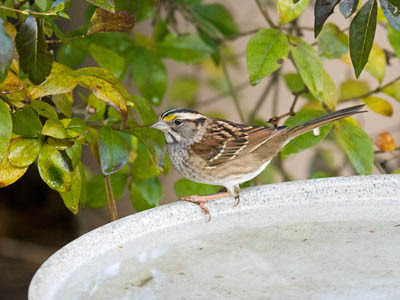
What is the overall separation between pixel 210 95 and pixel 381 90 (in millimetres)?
2283

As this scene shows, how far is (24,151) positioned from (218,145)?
88 centimetres

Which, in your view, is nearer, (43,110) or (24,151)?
(24,151)

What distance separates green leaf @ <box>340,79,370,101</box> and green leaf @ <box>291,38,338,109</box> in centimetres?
69

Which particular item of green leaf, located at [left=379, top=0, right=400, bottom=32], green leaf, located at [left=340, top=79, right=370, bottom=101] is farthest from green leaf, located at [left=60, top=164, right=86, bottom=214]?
green leaf, located at [left=340, top=79, right=370, bottom=101]

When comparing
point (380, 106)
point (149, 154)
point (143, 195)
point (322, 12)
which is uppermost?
point (322, 12)

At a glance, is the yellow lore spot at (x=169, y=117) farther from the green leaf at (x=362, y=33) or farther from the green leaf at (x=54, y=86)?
the green leaf at (x=362, y=33)

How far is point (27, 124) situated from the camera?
1.65 metres

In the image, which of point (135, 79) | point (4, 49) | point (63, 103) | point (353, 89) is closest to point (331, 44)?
point (353, 89)

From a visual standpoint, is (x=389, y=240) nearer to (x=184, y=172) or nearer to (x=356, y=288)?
(x=356, y=288)

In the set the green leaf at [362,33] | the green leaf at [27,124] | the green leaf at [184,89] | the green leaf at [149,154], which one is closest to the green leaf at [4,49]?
the green leaf at [27,124]

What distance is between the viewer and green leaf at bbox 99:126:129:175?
1.86m

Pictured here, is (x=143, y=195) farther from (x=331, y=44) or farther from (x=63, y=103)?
(x=331, y=44)

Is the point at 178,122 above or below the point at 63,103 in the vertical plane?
below

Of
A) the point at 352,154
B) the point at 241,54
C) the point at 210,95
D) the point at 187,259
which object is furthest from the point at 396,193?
the point at 210,95
